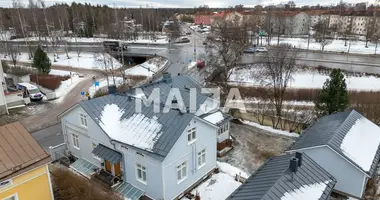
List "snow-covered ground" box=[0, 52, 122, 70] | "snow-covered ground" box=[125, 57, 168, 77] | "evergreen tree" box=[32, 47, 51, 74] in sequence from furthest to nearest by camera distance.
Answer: "snow-covered ground" box=[0, 52, 122, 70]
"snow-covered ground" box=[125, 57, 168, 77]
"evergreen tree" box=[32, 47, 51, 74]

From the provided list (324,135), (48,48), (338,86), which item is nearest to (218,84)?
(338,86)

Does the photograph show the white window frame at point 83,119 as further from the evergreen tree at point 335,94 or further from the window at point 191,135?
the evergreen tree at point 335,94

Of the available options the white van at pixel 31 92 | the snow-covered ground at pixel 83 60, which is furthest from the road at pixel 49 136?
the snow-covered ground at pixel 83 60

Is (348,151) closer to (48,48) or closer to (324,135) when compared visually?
(324,135)

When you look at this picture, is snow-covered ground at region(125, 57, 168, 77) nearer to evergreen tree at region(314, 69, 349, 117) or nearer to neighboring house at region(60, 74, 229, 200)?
neighboring house at region(60, 74, 229, 200)

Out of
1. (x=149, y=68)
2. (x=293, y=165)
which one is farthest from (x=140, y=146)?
(x=149, y=68)

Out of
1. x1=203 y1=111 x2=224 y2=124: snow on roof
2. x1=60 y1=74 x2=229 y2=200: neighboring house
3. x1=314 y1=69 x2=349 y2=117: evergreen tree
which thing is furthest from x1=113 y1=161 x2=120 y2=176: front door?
x1=314 y1=69 x2=349 y2=117: evergreen tree

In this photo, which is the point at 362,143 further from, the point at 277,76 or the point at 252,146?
the point at 277,76
